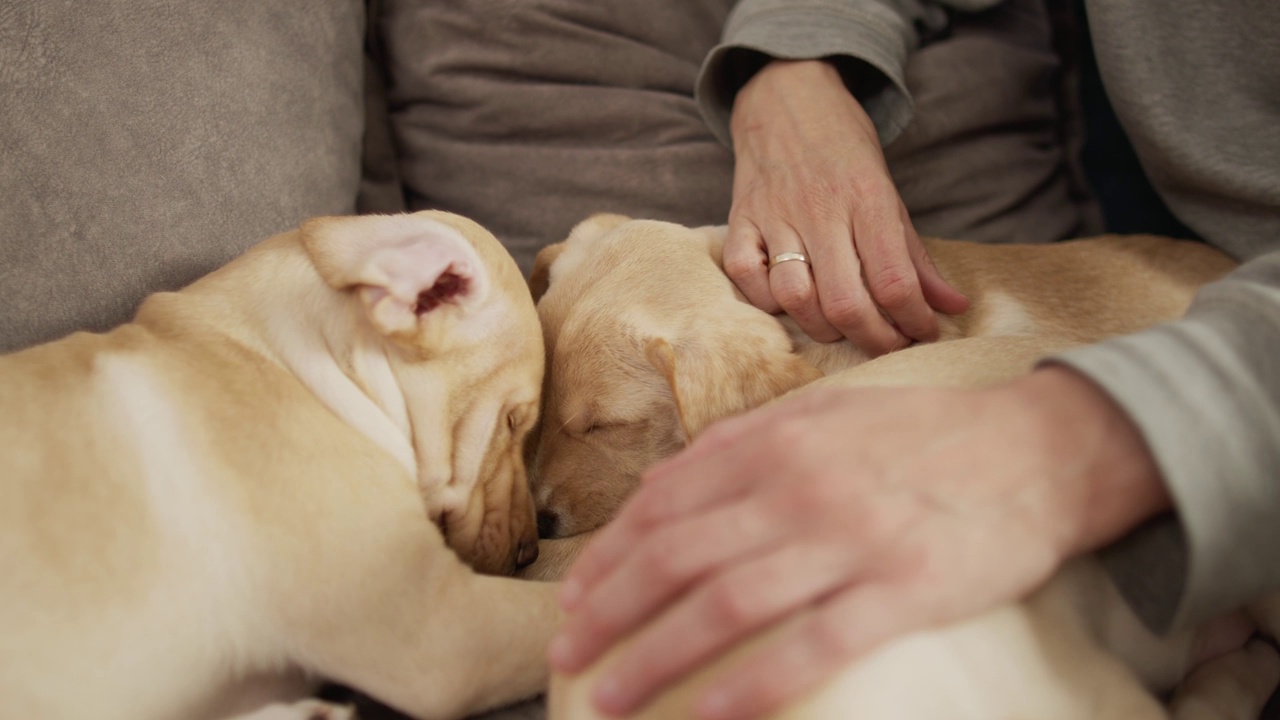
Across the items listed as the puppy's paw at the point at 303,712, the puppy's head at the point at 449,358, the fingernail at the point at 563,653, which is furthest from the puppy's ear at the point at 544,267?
the fingernail at the point at 563,653

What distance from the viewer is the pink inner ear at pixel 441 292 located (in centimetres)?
133

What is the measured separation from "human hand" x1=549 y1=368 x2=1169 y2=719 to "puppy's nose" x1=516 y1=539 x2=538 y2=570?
1.87 feet

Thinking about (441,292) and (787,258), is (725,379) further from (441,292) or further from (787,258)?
(441,292)

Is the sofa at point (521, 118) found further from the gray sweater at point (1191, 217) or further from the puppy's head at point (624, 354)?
the puppy's head at point (624, 354)

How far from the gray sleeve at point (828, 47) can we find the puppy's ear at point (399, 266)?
32.4 inches

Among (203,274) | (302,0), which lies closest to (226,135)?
(203,274)

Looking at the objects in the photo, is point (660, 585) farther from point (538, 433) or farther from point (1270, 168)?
point (1270, 168)

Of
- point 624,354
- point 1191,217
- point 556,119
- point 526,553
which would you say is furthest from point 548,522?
point 1191,217

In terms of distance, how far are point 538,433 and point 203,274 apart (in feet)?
2.16

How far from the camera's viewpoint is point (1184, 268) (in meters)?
1.71

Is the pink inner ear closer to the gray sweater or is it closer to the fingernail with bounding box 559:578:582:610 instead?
the fingernail with bounding box 559:578:582:610

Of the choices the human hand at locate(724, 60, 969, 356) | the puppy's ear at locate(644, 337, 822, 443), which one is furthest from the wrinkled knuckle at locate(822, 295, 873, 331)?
the puppy's ear at locate(644, 337, 822, 443)

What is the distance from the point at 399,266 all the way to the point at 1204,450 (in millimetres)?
1006

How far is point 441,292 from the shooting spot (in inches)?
53.9
